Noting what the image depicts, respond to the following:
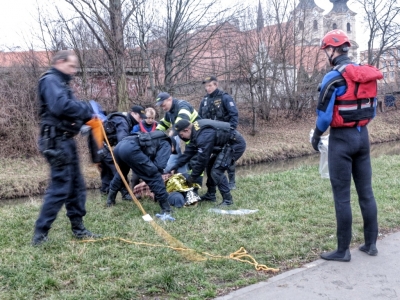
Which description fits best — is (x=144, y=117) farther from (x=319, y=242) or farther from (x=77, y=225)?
(x=319, y=242)

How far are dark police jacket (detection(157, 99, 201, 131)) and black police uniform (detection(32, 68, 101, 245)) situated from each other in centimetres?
228

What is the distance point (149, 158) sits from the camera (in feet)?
22.6

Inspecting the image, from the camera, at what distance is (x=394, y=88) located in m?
39.1

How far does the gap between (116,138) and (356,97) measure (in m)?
4.86

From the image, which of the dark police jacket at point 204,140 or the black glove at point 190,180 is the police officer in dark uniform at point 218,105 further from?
the dark police jacket at point 204,140

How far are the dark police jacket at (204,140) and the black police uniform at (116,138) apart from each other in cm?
160

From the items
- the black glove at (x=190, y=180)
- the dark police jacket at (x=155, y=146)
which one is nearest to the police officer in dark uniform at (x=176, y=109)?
the black glove at (x=190, y=180)

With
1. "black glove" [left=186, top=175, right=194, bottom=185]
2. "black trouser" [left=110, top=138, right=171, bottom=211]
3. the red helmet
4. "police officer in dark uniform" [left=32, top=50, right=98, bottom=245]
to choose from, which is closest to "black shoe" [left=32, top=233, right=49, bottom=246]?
"police officer in dark uniform" [left=32, top=50, right=98, bottom=245]

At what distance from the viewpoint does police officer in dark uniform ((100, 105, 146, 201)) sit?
8188mm

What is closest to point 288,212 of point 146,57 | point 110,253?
point 110,253

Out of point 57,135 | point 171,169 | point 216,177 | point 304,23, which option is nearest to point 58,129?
point 57,135

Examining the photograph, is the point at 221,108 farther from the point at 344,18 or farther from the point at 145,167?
the point at 344,18

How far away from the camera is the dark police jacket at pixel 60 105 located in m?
4.77

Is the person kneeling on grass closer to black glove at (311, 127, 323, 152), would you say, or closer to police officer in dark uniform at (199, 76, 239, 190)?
police officer in dark uniform at (199, 76, 239, 190)
